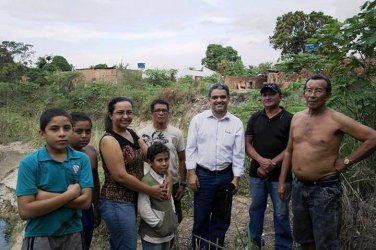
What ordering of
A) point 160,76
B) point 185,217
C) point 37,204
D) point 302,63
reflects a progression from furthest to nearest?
point 160,76, point 185,217, point 302,63, point 37,204

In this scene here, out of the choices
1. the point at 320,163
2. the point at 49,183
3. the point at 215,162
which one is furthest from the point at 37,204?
the point at 320,163

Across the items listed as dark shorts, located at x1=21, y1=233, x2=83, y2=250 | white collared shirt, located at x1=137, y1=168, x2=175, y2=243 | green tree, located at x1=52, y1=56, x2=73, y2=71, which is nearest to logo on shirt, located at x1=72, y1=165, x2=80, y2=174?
dark shorts, located at x1=21, y1=233, x2=83, y2=250

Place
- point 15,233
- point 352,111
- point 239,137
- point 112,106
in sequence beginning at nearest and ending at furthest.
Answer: point 112,106, point 239,137, point 352,111, point 15,233

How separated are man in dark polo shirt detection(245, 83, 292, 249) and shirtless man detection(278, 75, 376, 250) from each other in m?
0.45

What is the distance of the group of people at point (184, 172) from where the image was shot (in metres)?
2.42

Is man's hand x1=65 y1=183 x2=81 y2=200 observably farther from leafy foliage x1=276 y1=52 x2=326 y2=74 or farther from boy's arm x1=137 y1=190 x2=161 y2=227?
leafy foliage x1=276 y1=52 x2=326 y2=74

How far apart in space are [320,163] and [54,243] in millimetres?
2134

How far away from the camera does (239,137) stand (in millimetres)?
3723

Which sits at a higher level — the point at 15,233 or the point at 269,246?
the point at 269,246

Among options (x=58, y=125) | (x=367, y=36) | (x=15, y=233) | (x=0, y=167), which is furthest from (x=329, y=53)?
(x=0, y=167)

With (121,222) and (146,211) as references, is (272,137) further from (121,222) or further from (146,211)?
(121,222)

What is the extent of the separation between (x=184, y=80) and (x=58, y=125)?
16011 millimetres

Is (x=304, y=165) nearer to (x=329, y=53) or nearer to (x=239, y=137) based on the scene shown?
(x=239, y=137)

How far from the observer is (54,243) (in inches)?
94.8
